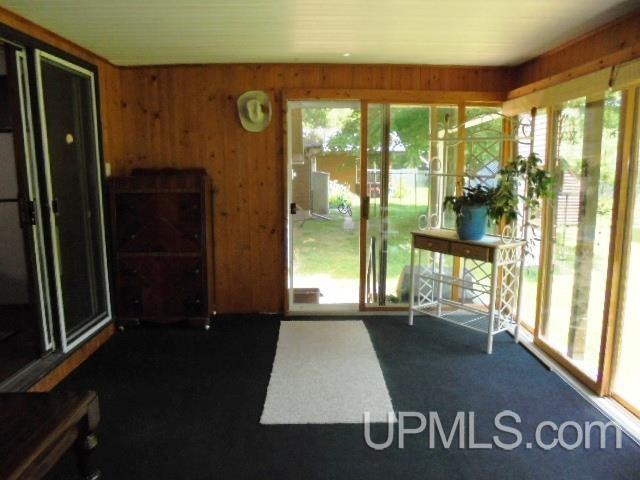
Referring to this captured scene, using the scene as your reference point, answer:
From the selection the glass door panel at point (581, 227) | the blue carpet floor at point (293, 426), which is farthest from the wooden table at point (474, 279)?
the glass door panel at point (581, 227)

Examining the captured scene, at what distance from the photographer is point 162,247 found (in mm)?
3752

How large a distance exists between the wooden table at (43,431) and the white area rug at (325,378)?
966 mm

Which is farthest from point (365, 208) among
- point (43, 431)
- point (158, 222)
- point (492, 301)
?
point (43, 431)

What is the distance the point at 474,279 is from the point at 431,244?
2.47ft

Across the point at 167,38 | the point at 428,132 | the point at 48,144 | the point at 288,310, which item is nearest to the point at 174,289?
the point at 288,310

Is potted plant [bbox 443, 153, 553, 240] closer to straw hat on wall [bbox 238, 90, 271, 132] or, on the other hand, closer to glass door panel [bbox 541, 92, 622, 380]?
glass door panel [bbox 541, 92, 622, 380]

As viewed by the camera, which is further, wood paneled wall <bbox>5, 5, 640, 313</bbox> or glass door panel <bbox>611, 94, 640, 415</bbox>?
wood paneled wall <bbox>5, 5, 640, 313</bbox>

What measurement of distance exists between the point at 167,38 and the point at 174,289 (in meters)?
1.98

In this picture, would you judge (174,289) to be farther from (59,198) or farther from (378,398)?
(378,398)

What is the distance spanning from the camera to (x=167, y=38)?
3119 mm

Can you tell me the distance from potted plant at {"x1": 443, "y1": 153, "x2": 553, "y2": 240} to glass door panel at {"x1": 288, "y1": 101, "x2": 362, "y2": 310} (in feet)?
3.44

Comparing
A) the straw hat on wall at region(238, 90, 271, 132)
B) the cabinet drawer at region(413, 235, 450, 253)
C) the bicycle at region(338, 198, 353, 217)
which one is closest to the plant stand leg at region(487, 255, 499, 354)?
the cabinet drawer at region(413, 235, 450, 253)

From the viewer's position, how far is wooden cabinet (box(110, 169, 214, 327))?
3676 mm

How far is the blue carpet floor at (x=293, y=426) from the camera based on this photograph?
2.08 m
